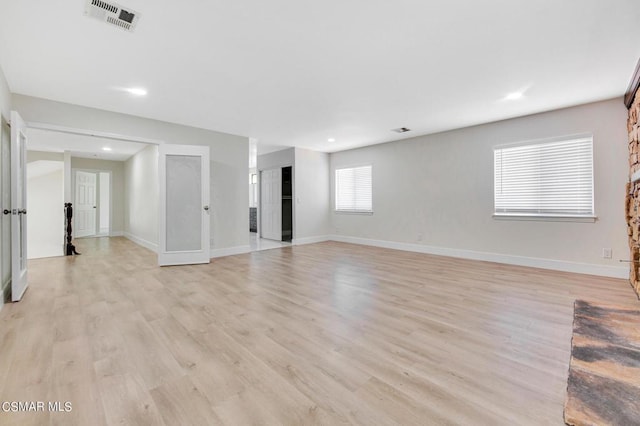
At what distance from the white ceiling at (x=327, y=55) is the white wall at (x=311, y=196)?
9.15ft

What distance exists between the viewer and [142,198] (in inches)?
267

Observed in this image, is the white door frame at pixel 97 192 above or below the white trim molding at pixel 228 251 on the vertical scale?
above

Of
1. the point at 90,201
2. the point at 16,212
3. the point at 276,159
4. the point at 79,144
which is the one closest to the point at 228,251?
the point at 276,159

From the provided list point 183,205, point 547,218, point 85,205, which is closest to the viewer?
point 547,218

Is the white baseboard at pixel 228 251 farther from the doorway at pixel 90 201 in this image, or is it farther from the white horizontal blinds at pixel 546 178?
the doorway at pixel 90 201

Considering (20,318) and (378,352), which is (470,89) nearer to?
(378,352)

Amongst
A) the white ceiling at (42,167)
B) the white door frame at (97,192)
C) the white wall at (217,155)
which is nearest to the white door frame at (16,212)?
the white wall at (217,155)

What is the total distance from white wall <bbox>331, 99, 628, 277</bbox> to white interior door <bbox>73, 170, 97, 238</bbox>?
25.3ft

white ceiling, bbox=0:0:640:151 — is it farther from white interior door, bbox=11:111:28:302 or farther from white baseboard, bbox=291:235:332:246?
white baseboard, bbox=291:235:332:246

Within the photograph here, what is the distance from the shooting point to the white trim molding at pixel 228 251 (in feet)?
17.6

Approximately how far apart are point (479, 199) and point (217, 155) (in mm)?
5001

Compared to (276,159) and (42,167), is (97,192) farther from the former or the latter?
(276,159)

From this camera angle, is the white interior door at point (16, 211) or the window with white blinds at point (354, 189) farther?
the window with white blinds at point (354, 189)

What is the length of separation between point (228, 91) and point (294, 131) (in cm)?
205
